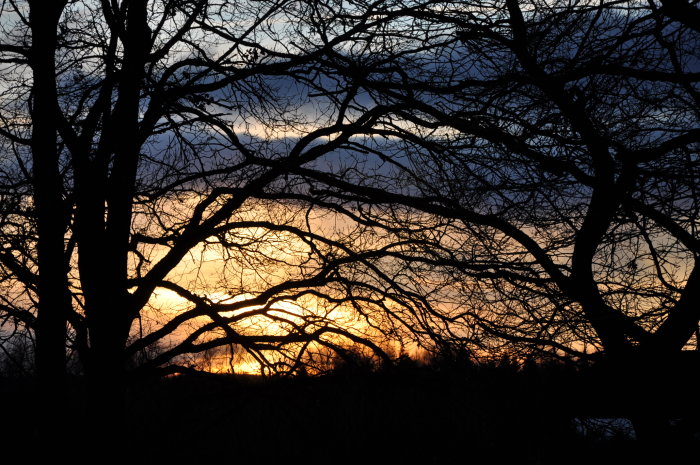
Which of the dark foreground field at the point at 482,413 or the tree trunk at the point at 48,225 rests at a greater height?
the tree trunk at the point at 48,225

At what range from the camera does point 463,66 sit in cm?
634

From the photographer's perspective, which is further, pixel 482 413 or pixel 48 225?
pixel 482 413

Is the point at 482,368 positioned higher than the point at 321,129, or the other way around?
the point at 321,129

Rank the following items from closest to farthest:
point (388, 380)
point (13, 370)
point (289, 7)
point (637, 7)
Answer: point (637, 7) → point (289, 7) → point (388, 380) → point (13, 370)

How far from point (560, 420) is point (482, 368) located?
0.97 meters

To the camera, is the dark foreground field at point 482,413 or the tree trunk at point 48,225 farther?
the tree trunk at point 48,225

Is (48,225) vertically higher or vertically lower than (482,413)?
higher

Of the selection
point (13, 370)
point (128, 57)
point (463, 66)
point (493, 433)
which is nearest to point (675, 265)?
point (493, 433)

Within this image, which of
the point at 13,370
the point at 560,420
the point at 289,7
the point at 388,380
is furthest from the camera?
the point at 13,370

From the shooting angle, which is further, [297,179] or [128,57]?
[297,179]

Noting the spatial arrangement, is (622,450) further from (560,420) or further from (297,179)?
(297,179)

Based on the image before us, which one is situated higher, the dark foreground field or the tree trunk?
the tree trunk

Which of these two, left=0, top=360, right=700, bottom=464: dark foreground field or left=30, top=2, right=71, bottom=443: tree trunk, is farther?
left=30, top=2, right=71, bottom=443: tree trunk

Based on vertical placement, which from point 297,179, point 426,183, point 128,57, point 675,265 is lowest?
point 675,265
